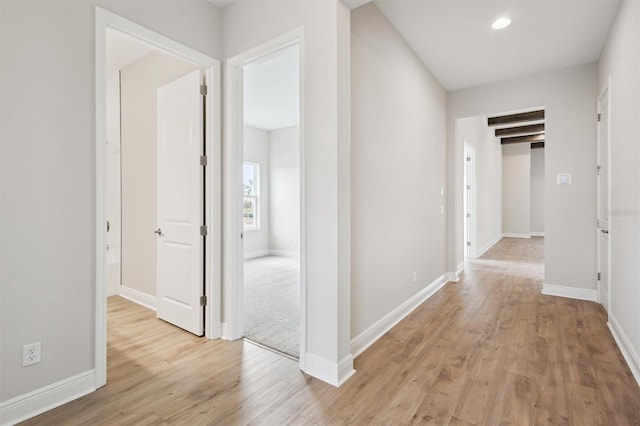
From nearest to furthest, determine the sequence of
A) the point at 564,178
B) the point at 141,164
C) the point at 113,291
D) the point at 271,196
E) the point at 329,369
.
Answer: the point at 329,369
the point at 141,164
the point at 113,291
the point at 564,178
the point at 271,196

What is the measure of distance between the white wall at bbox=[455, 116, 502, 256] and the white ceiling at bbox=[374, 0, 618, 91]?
1.25 meters

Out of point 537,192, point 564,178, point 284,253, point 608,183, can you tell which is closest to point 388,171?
point 608,183

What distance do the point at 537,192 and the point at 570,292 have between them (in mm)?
8449

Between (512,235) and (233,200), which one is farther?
(512,235)

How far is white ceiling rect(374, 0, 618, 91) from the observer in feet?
8.98

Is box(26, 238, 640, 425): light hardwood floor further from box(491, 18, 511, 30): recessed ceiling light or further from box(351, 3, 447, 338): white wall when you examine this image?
box(491, 18, 511, 30): recessed ceiling light

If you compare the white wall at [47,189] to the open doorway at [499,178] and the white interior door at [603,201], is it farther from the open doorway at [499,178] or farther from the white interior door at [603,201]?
the open doorway at [499,178]

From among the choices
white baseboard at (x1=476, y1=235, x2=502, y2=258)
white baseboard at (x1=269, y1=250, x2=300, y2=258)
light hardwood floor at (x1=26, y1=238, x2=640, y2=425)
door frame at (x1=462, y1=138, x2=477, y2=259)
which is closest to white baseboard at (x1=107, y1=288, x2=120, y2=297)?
light hardwood floor at (x1=26, y1=238, x2=640, y2=425)

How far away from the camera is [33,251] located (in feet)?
Answer: 5.61

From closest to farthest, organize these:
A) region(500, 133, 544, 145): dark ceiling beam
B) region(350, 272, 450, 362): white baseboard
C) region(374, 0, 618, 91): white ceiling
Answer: region(350, 272, 450, 362): white baseboard, region(374, 0, 618, 91): white ceiling, region(500, 133, 544, 145): dark ceiling beam

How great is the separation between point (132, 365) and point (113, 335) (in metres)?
0.70

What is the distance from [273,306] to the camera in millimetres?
3584

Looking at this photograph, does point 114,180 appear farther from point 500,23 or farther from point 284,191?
point 500,23

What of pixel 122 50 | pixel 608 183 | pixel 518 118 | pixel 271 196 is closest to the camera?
pixel 608 183
